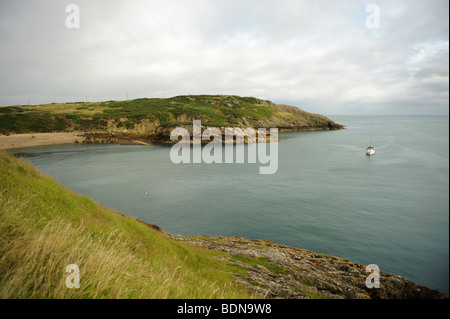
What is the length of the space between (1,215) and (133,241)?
18.3ft

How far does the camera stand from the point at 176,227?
20.2 metres

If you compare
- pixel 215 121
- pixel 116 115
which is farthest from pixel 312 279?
pixel 116 115

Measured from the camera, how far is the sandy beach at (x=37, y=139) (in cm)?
4916

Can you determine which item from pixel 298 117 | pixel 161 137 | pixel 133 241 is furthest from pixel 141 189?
pixel 298 117

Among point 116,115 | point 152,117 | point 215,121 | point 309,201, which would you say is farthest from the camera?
point 215,121

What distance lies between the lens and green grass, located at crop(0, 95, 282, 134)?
65.0 metres

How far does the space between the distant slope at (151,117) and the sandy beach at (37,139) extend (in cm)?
250

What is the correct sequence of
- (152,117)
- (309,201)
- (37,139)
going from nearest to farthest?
(309,201) → (37,139) → (152,117)

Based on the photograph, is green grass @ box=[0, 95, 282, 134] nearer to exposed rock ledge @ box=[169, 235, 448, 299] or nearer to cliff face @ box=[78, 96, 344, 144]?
cliff face @ box=[78, 96, 344, 144]

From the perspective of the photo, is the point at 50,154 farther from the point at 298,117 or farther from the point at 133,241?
the point at 298,117

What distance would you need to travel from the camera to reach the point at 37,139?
58.1 meters

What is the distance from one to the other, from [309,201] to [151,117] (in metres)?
72.0

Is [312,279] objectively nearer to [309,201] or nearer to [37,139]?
[309,201]

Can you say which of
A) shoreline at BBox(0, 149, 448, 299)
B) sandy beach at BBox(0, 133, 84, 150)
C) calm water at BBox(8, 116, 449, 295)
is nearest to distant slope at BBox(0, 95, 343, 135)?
sandy beach at BBox(0, 133, 84, 150)
